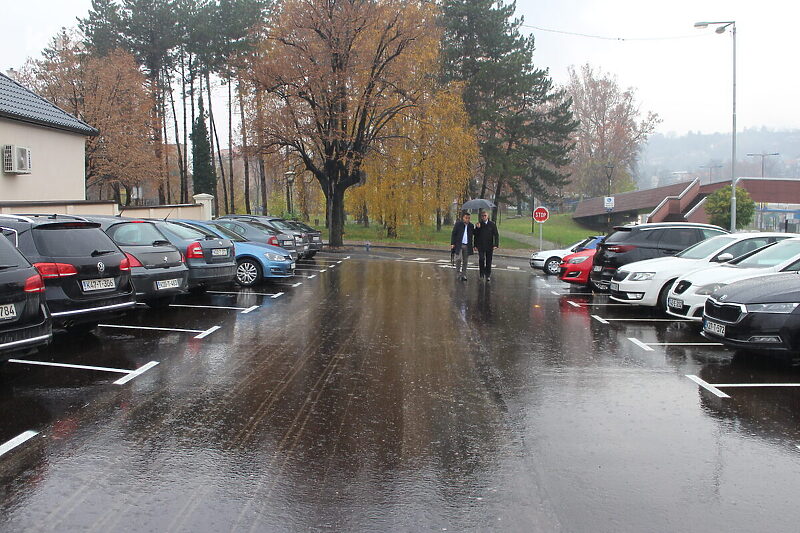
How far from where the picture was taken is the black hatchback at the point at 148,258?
10.4 m

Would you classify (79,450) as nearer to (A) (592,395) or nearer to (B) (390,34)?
(A) (592,395)

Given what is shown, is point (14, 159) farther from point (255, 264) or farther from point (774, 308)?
point (774, 308)

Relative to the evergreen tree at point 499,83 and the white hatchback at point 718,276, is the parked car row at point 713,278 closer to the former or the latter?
the white hatchback at point 718,276

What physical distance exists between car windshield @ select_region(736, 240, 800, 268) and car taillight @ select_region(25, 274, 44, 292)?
9.83 m

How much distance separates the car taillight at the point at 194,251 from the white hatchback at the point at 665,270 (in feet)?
26.0

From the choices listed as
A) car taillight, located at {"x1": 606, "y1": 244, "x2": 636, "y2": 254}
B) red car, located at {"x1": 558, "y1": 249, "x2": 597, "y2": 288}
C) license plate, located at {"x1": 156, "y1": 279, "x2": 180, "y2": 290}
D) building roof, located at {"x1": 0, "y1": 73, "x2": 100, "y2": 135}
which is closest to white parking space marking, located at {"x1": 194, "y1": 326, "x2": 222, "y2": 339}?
license plate, located at {"x1": 156, "y1": 279, "x2": 180, "y2": 290}

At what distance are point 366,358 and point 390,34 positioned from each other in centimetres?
2698

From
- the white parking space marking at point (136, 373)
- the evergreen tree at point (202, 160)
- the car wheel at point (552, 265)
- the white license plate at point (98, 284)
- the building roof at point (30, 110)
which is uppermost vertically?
the evergreen tree at point (202, 160)

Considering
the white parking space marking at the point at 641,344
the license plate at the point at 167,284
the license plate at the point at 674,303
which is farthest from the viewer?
the license plate at the point at 167,284

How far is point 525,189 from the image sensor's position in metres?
64.0

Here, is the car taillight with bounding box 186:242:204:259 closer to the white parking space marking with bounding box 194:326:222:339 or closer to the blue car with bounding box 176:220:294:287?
the blue car with bounding box 176:220:294:287

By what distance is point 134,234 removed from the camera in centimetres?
1083

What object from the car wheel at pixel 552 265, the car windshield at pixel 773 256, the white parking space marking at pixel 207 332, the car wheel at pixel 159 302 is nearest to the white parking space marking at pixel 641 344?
the car windshield at pixel 773 256

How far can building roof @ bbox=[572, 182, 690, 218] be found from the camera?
54.0 meters
